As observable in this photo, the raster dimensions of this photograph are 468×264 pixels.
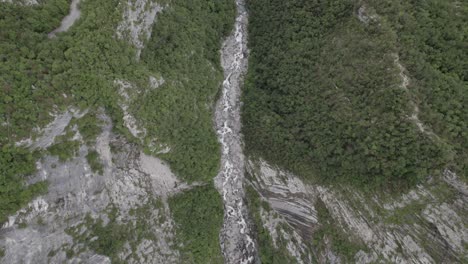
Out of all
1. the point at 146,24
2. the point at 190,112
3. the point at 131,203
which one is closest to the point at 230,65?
the point at 190,112

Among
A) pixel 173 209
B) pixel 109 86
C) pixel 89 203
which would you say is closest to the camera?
pixel 109 86

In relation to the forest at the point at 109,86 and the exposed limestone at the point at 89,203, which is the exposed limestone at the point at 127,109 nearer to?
the forest at the point at 109,86

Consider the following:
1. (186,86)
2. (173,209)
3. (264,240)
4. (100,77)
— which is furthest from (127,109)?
(264,240)

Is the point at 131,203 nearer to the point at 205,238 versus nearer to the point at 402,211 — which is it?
the point at 205,238

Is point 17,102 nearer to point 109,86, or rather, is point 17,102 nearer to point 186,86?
point 109,86

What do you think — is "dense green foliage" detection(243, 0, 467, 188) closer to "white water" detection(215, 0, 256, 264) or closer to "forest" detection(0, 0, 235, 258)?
"white water" detection(215, 0, 256, 264)

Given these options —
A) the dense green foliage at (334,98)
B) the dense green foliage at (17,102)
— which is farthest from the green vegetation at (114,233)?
the dense green foliage at (334,98)

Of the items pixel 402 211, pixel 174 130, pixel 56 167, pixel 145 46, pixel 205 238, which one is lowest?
pixel 205 238
